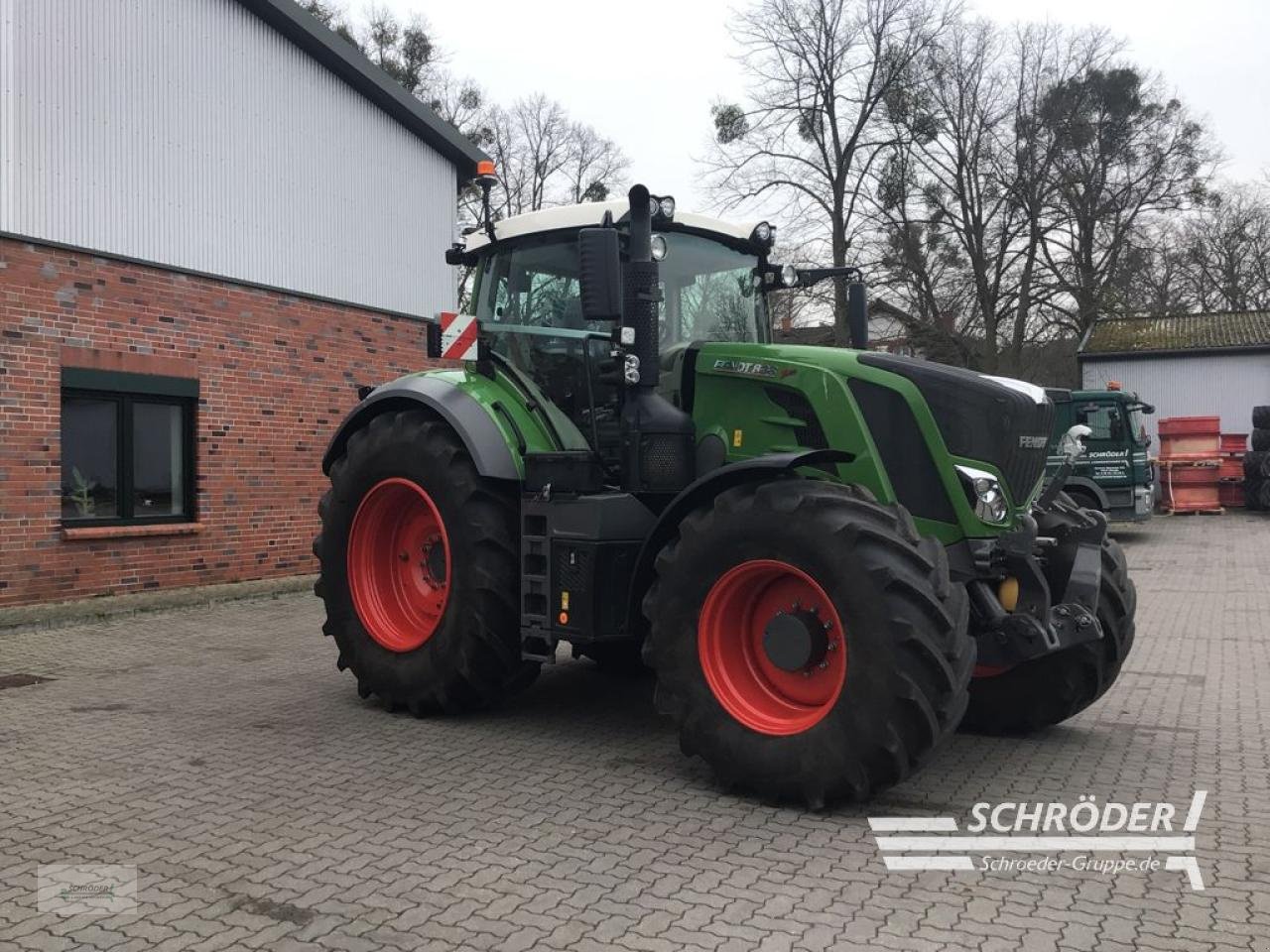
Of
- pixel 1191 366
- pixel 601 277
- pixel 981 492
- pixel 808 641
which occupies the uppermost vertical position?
pixel 1191 366

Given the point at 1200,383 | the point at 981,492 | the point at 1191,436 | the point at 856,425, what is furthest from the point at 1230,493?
the point at 856,425

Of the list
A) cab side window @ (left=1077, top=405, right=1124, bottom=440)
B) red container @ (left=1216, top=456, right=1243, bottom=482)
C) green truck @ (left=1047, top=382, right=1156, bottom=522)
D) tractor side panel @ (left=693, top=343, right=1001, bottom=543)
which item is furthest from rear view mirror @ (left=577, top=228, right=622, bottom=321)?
red container @ (left=1216, top=456, right=1243, bottom=482)

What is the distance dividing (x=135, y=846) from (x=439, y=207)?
11.9 m

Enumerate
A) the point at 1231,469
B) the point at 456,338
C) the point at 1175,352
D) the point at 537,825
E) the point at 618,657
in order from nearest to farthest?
the point at 537,825 < the point at 456,338 < the point at 618,657 < the point at 1231,469 < the point at 1175,352

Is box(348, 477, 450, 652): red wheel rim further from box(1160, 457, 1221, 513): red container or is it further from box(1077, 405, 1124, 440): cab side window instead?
box(1160, 457, 1221, 513): red container

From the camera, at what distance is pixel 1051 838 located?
13.6ft

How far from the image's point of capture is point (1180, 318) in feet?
104

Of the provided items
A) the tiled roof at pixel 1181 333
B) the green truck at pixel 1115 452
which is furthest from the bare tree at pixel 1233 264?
the green truck at pixel 1115 452

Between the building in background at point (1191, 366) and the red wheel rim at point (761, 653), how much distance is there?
26181 millimetres

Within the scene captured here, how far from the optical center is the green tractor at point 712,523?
4289 mm

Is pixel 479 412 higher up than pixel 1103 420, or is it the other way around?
pixel 1103 420

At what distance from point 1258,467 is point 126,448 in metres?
22.5

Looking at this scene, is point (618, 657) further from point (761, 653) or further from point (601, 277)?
point (601, 277)

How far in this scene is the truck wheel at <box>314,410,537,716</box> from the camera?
18.7 ft
